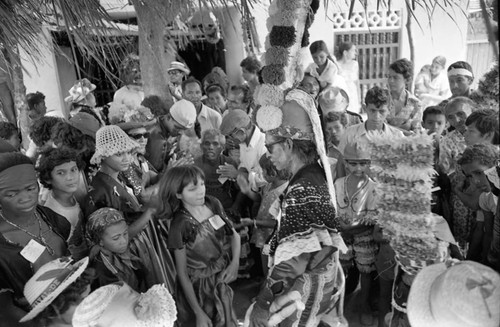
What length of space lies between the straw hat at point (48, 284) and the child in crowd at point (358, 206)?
1.88m

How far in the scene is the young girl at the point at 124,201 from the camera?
2.84m

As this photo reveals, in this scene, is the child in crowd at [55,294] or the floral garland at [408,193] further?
the floral garland at [408,193]

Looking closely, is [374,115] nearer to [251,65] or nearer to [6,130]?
[251,65]

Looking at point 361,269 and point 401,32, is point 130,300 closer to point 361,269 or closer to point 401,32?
point 361,269

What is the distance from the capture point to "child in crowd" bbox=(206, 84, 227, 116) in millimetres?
5902

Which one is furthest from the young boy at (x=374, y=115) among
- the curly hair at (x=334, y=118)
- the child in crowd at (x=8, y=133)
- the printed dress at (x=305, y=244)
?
the child in crowd at (x=8, y=133)

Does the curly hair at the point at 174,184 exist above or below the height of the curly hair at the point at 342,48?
below

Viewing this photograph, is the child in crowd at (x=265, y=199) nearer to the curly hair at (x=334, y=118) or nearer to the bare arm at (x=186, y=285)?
the bare arm at (x=186, y=285)

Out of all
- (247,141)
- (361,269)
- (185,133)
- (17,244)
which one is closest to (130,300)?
(17,244)

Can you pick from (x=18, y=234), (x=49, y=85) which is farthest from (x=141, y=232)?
(x=49, y=85)

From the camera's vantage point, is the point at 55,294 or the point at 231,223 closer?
the point at 55,294

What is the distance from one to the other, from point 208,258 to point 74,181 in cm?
91

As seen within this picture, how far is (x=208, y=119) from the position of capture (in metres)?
5.04

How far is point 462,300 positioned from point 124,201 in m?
2.27
